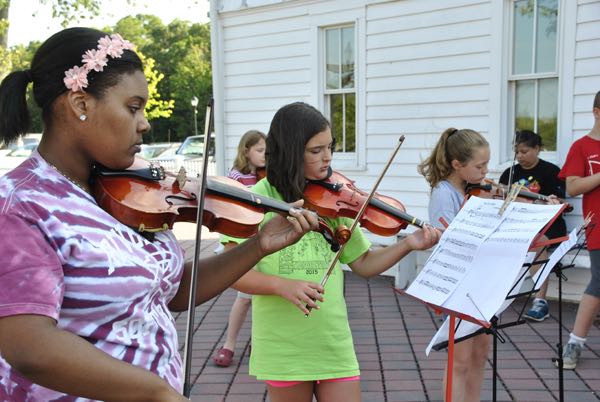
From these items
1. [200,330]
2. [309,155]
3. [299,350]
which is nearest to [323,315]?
[299,350]

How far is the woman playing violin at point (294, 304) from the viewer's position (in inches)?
88.4

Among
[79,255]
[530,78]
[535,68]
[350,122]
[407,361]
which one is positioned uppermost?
[535,68]

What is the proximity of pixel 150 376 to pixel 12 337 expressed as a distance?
0.25m

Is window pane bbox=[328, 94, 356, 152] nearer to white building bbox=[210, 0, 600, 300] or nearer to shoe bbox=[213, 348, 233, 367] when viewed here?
white building bbox=[210, 0, 600, 300]

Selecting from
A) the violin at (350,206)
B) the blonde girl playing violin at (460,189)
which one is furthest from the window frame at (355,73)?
the violin at (350,206)

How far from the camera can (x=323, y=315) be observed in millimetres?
2287

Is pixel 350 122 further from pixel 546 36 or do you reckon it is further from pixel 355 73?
pixel 546 36

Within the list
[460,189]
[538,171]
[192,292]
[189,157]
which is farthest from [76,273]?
[189,157]

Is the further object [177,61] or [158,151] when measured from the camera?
[177,61]

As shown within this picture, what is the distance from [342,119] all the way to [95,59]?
665cm

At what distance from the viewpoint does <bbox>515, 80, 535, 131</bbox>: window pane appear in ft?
20.3

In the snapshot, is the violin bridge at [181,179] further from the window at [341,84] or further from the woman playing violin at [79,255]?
the window at [341,84]

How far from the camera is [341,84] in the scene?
7719 millimetres

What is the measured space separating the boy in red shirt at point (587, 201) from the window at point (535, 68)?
5.49 feet
